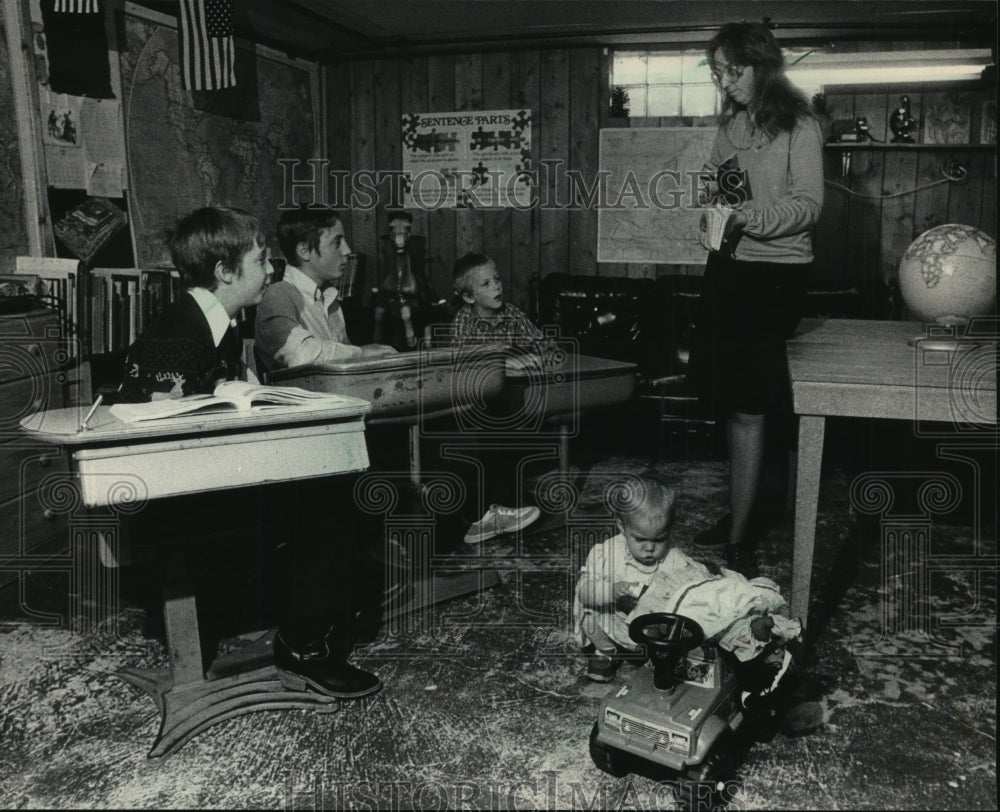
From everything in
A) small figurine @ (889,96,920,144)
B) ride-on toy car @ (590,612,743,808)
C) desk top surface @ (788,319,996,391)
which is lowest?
ride-on toy car @ (590,612,743,808)

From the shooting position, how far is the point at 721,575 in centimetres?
231

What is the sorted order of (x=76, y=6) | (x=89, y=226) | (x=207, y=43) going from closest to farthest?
1. (x=76, y=6)
2. (x=89, y=226)
3. (x=207, y=43)

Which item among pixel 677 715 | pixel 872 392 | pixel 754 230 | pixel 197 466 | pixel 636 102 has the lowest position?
pixel 677 715

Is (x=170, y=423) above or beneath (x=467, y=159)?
beneath

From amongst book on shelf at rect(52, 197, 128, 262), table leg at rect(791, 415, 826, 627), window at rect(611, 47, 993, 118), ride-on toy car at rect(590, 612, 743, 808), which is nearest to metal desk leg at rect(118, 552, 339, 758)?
ride-on toy car at rect(590, 612, 743, 808)

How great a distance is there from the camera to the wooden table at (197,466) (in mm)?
1913

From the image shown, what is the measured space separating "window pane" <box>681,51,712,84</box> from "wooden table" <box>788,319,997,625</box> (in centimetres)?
427

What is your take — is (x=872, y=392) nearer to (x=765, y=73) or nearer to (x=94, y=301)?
(x=765, y=73)

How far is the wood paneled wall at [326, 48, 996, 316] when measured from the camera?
6.45 meters

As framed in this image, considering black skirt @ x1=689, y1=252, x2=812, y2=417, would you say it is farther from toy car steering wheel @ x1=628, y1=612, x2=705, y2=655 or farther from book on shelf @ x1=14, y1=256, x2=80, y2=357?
book on shelf @ x1=14, y1=256, x2=80, y2=357

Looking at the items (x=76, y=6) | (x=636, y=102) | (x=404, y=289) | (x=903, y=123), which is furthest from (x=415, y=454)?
(x=903, y=123)

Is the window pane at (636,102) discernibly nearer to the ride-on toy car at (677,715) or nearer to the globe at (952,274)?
the globe at (952,274)

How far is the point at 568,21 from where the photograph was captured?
6.25 meters

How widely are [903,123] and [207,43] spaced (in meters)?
4.64
